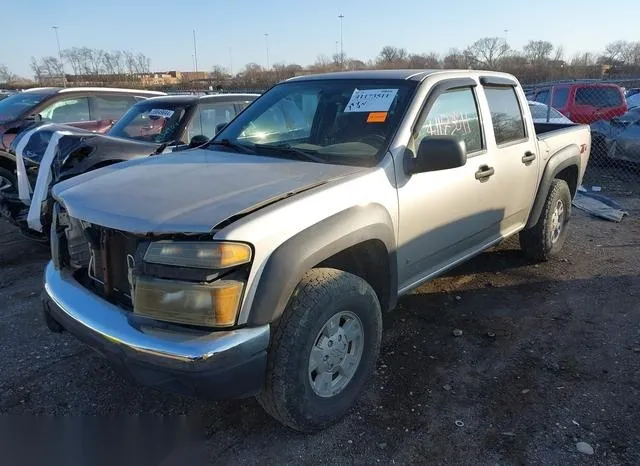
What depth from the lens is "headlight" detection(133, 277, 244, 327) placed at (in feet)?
7.41

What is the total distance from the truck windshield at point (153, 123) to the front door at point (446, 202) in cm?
346

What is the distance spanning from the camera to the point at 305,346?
2.51m

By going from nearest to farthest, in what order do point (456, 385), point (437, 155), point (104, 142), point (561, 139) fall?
1. point (437, 155)
2. point (456, 385)
3. point (561, 139)
4. point (104, 142)

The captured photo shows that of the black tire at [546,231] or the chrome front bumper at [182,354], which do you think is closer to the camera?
the chrome front bumper at [182,354]

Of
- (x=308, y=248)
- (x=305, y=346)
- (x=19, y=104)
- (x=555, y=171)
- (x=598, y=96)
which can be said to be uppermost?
A: (x=19, y=104)

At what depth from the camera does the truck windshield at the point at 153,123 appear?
611 cm

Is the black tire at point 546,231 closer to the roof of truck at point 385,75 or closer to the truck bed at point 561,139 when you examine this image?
the truck bed at point 561,139

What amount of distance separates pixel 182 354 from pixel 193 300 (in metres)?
0.23

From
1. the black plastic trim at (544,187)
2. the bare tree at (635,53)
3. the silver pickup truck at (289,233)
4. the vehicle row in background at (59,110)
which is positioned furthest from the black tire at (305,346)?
the bare tree at (635,53)

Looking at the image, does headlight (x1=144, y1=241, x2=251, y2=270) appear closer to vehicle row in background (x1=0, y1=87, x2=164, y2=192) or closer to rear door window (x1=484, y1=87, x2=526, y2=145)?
rear door window (x1=484, y1=87, x2=526, y2=145)

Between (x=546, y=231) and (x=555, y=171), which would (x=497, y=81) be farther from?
(x=546, y=231)

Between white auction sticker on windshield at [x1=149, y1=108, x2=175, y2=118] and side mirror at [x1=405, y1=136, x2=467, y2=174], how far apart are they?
3942mm

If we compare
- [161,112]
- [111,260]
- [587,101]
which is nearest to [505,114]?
[111,260]

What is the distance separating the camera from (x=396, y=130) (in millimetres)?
3219
